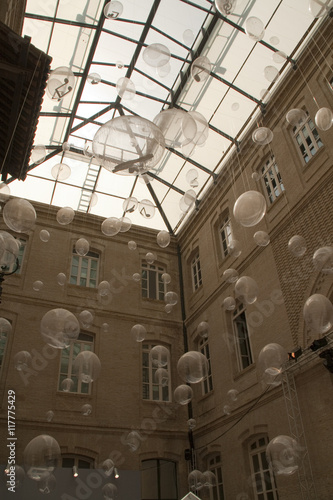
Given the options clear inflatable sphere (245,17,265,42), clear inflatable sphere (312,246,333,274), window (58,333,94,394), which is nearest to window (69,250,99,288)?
window (58,333,94,394)

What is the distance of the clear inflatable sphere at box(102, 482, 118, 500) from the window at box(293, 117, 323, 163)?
10.4 m

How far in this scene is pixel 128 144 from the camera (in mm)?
5402

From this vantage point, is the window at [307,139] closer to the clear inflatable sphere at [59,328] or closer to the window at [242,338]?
the window at [242,338]

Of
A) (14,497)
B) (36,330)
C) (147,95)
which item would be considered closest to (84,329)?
(36,330)

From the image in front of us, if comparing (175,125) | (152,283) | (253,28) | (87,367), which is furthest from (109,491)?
(253,28)

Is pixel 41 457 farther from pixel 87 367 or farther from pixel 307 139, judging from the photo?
pixel 307 139

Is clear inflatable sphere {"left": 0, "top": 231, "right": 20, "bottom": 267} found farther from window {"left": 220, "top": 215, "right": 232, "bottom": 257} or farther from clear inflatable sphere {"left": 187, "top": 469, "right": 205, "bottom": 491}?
window {"left": 220, "top": 215, "right": 232, "bottom": 257}

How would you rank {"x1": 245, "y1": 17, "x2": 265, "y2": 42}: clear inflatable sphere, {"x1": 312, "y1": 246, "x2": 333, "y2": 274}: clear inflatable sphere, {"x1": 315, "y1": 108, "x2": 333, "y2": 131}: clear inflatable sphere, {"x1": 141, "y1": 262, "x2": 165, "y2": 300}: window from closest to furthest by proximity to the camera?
{"x1": 312, "y1": 246, "x2": 333, "y2": 274}: clear inflatable sphere
{"x1": 315, "y1": 108, "x2": 333, "y2": 131}: clear inflatable sphere
{"x1": 245, "y1": 17, "x2": 265, "y2": 42}: clear inflatable sphere
{"x1": 141, "y1": 262, "x2": 165, "y2": 300}: window

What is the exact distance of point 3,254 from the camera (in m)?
5.78

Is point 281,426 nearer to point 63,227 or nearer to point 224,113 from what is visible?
point 224,113

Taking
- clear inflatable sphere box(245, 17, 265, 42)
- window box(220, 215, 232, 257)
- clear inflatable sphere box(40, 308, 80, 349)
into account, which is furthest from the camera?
window box(220, 215, 232, 257)

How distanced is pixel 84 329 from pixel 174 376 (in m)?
3.82

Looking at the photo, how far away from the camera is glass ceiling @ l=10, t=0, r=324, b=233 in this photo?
1231 cm

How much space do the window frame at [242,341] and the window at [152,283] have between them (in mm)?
4382
